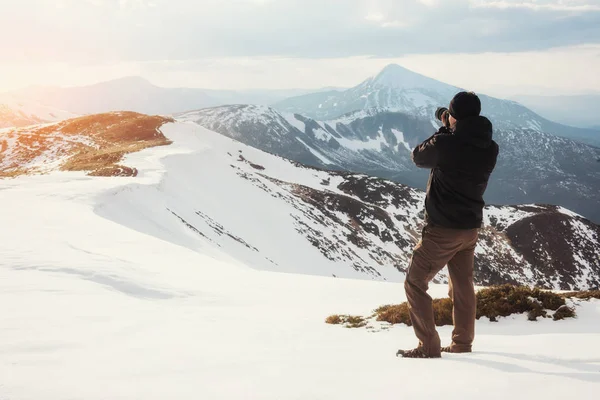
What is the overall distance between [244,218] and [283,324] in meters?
38.1

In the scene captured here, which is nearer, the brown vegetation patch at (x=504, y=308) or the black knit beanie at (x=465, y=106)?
the black knit beanie at (x=465, y=106)

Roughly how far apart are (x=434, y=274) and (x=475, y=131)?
1.91 m

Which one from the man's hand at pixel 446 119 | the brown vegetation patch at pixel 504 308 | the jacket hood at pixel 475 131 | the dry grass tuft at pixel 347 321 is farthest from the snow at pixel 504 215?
the jacket hood at pixel 475 131

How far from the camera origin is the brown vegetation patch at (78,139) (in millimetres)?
63312

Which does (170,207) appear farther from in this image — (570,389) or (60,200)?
(570,389)

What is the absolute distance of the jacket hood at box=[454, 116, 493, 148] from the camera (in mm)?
5137

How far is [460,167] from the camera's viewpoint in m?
5.21

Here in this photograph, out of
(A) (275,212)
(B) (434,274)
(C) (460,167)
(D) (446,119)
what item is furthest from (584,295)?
(A) (275,212)

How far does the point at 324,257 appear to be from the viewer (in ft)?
156

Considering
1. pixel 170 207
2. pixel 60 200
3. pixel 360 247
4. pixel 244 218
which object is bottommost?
pixel 360 247

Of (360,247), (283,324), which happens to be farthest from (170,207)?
(360,247)

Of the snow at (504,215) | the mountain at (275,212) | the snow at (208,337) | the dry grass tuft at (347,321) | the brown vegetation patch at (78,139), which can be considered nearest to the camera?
the snow at (208,337)

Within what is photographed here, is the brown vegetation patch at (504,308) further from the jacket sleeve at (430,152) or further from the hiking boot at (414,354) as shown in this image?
the jacket sleeve at (430,152)

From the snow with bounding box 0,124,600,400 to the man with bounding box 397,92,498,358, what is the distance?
Answer: 2.10 ft
